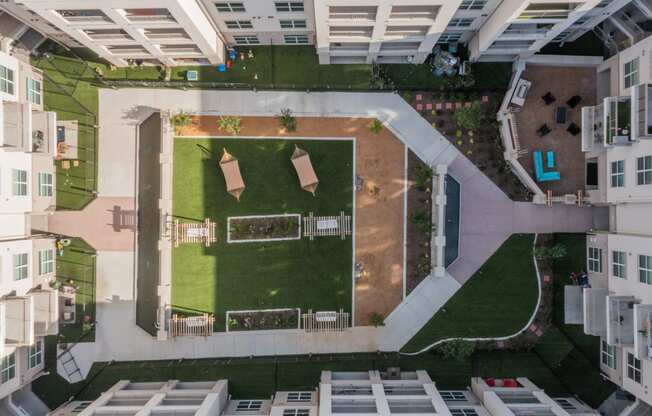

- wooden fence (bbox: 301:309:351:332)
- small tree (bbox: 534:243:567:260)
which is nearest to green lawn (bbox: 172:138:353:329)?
wooden fence (bbox: 301:309:351:332)

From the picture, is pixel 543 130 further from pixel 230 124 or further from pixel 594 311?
pixel 230 124

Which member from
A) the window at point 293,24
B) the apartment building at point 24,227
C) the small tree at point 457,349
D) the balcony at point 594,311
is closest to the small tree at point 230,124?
the window at point 293,24

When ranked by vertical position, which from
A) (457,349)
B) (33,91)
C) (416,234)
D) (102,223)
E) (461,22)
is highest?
(461,22)

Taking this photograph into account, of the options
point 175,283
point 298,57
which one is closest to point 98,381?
point 175,283

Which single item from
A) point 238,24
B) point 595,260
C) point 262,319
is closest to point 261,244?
point 262,319

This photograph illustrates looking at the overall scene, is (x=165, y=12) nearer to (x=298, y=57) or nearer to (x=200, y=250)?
(x=298, y=57)

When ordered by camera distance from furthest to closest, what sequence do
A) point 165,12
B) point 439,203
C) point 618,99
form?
point 439,203, point 618,99, point 165,12
